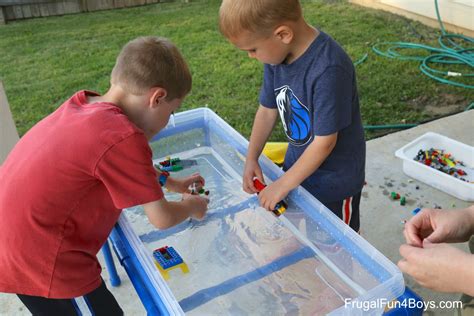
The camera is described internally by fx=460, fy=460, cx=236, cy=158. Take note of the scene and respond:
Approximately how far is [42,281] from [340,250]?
31.7 inches

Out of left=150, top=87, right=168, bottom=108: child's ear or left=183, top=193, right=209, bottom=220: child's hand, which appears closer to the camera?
left=150, top=87, right=168, bottom=108: child's ear

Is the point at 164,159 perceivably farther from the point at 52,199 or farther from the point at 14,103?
the point at 14,103

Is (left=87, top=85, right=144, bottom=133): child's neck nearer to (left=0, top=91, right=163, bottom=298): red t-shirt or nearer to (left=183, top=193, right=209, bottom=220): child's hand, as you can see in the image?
(left=0, top=91, right=163, bottom=298): red t-shirt

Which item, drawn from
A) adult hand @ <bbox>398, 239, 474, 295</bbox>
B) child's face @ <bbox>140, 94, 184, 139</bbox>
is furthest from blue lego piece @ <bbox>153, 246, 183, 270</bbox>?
adult hand @ <bbox>398, 239, 474, 295</bbox>

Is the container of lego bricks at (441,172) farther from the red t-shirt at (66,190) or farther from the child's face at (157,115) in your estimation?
the red t-shirt at (66,190)

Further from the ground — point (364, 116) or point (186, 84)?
point (186, 84)

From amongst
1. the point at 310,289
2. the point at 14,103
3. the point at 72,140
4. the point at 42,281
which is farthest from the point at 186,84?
the point at 14,103

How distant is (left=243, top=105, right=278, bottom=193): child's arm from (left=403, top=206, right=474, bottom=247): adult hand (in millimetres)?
659

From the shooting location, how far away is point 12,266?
117cm

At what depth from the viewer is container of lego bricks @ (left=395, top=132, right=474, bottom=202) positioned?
2176 millimetres

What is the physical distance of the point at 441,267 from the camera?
864 millimetres

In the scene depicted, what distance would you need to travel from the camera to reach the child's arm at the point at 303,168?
1.33 meters

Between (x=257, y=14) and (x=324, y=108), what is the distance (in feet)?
1.04

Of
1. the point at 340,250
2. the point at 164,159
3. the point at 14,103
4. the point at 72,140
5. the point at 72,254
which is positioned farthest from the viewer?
the point at 14,103
